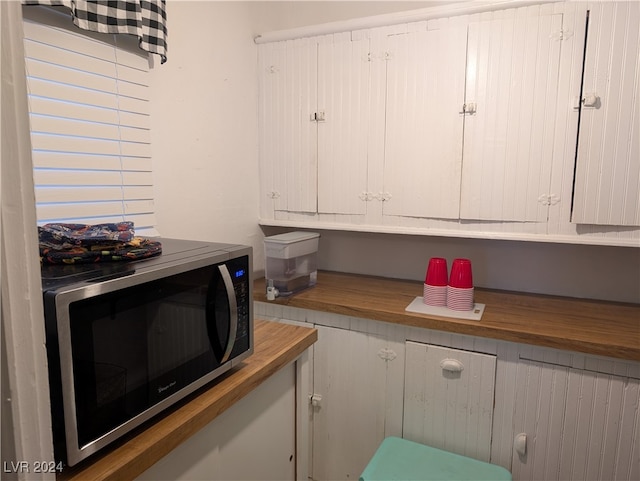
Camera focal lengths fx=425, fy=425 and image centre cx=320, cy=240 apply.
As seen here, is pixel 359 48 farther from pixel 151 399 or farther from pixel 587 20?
pixel 151 399

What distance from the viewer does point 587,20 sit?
154 cm

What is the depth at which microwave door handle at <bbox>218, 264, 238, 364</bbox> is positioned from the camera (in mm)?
1005

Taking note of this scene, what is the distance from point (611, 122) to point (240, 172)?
5.11ft

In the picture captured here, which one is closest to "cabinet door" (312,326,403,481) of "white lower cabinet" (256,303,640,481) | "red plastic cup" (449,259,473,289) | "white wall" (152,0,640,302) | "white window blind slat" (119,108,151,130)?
"white lower cabinet" (256,303,640,481)

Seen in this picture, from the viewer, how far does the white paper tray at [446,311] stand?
163cm

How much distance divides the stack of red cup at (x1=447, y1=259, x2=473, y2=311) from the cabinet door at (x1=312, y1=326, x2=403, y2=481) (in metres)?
0.31

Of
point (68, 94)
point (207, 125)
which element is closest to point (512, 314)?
point (207, 125)

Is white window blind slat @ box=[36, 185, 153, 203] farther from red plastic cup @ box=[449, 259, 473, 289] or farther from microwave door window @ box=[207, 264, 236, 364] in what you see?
red plastic cup @ box=[449, 259, 473, 289]

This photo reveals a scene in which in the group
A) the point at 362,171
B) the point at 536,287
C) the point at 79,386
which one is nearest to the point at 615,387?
the point at 536,287

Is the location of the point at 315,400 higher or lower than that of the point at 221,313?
lower

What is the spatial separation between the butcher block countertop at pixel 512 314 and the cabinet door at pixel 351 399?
0.42 feet

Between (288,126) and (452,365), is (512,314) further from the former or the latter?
(288,126)

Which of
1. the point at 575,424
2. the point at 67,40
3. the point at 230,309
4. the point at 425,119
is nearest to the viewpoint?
the point at 230,309

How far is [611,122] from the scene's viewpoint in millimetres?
1534
